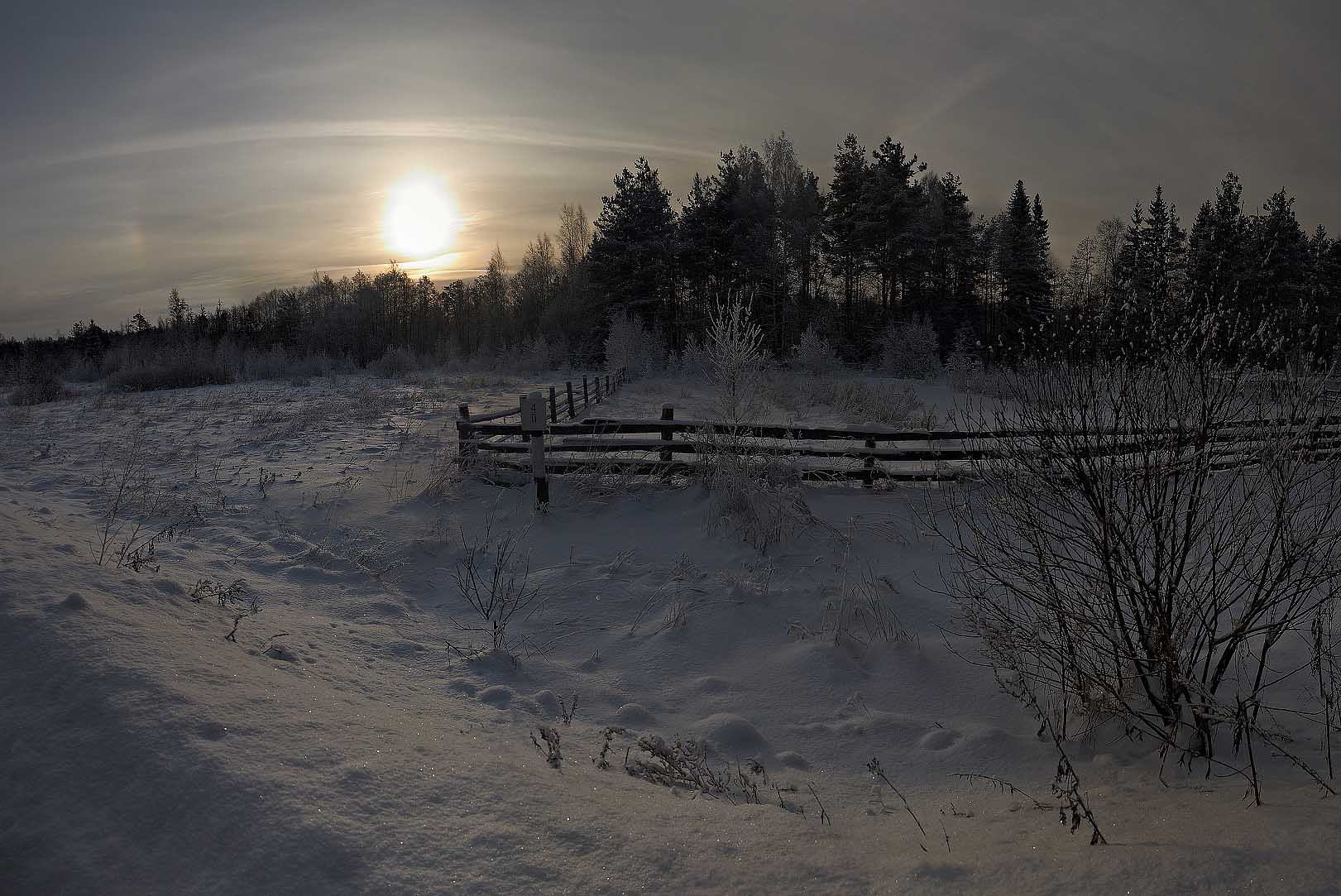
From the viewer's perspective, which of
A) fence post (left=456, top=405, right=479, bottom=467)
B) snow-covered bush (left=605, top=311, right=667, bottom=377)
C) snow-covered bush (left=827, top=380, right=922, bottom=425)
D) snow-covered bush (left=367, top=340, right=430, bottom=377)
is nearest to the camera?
fence post (left=456, top=405, right=479, bottom=467)

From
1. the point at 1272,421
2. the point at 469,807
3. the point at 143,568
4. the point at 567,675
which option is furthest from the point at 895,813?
the point at 143,568

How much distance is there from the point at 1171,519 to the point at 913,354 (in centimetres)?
3294

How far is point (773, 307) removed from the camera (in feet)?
132

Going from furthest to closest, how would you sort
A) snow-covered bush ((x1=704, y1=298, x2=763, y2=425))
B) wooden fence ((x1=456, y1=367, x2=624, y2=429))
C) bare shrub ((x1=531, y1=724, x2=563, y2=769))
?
wooden fence ((x1=456, y1=367, x2=624, y2=429)) → snow-covered bush ((x1=704, y1=298, x2=763, y2=425)) → bare shrub ((x1=531, y1=724, x2=563, y2=769))

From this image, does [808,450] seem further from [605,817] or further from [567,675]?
[605,817]

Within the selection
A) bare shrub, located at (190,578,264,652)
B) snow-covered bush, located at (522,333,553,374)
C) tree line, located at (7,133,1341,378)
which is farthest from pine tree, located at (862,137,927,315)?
bare shrub, located at (190,578,264,652)

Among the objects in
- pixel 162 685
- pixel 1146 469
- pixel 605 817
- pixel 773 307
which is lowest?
pixel 605 817

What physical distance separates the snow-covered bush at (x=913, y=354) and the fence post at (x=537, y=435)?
28450mm

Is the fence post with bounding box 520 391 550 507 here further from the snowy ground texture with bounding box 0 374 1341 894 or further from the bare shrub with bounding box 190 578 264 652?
A: the bare shrub with bounding box 190 578 264 652

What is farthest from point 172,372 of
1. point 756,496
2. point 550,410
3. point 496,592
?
point 756,496

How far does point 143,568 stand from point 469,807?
378 centimetres

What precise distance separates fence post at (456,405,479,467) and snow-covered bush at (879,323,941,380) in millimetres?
27937

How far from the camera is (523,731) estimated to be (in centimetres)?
364

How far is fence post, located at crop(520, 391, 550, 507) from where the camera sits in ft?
27.9
